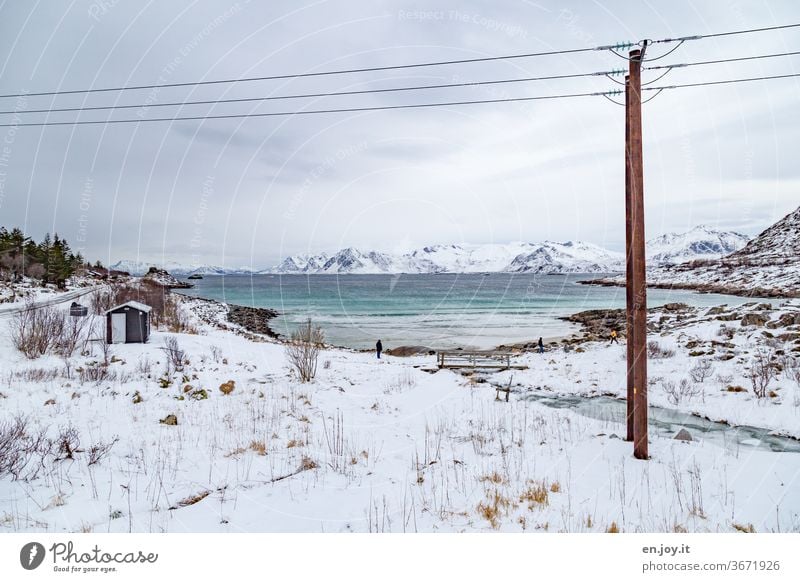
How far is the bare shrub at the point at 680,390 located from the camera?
1114 centimetres

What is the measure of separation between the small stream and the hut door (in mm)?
16631

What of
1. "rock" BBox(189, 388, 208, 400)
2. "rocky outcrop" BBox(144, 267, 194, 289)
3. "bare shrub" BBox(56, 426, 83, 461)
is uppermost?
"rocky outcrop" BBox(144, 267, 194, 289)

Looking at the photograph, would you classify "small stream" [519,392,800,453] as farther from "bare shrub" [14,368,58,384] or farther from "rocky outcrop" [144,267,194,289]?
"rocky outcrop" [144,267,194,289]

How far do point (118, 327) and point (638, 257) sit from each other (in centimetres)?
1943

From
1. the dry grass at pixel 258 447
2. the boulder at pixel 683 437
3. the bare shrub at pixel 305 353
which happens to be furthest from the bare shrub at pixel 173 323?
the boulder at pixel 683 437

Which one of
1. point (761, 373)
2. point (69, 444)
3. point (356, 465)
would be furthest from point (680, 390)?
point (69, 444)

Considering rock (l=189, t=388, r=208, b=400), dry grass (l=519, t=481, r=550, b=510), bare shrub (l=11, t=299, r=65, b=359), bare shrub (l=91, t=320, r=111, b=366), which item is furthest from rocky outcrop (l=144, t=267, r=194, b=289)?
dry grass (l=519, t=481, r=550, b=510)

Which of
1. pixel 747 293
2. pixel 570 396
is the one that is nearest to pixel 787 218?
pixel 747 293

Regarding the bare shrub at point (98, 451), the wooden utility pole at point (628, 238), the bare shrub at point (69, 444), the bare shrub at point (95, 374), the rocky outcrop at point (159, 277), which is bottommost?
the bare shrub at point (98, 451)

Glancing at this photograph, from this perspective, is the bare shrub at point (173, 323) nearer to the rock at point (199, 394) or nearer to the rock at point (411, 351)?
the rock at point (411, 351)

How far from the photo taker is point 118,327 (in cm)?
1728
